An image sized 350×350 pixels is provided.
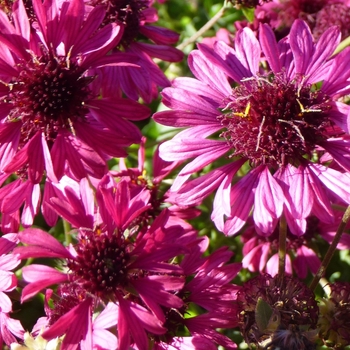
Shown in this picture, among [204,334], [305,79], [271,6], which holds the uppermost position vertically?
[271,6]

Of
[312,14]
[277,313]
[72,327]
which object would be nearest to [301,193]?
[277,313]

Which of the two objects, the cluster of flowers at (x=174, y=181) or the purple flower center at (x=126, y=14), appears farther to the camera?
the purple flower center at (x=126, y=14)

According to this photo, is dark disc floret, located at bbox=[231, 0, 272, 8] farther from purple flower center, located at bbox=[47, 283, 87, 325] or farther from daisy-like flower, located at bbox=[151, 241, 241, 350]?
purple flower center, located at bbox=[47, 283, 87, 325]

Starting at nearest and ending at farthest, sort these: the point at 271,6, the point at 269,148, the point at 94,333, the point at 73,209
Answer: the point at 94,333 < the point at 73,209 < the point at 269,148 < the point at 271,6

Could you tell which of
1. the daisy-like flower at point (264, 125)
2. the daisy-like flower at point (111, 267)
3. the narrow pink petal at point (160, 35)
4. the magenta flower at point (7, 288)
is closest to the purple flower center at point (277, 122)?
the daisy-like flower at point (264, 125)

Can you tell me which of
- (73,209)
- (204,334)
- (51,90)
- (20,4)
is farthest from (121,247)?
(20,4)

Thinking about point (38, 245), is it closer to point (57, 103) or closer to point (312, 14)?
point (57, 103)

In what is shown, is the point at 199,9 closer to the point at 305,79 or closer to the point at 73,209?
the point at 305,79

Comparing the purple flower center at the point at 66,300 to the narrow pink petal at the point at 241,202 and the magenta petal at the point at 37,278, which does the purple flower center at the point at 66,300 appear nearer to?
the magenta petal at the point at 37,278

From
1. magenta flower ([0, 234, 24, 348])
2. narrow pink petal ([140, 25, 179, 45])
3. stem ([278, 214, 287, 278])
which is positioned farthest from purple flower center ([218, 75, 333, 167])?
magenta flower ([0, 234, 24, 348])
